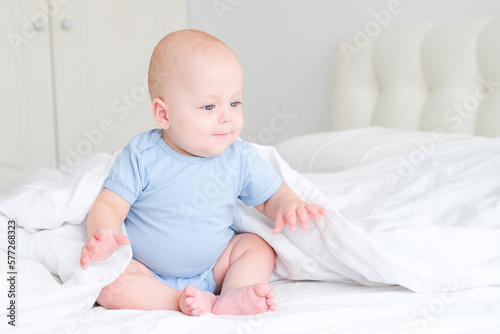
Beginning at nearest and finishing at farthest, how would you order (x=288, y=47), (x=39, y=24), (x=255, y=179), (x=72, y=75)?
(x=255, y=179)
(x=288, y=47)
(x=39, y=24)
(x=72, y=75)

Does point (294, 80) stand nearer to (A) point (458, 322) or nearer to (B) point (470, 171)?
(B) point (470, 171)

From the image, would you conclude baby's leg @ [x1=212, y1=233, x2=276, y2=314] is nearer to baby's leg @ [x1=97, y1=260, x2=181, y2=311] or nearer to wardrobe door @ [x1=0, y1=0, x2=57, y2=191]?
baby's leg @ [x1=97, y1=260, x2=181, y2=311]

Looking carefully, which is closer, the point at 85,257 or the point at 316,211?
the point at 85,257

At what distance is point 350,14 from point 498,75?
0.81 meters

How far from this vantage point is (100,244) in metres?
0.76

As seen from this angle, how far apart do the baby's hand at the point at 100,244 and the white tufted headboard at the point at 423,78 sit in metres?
1.30

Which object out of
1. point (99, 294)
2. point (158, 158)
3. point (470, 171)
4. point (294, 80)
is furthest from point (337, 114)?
point (99, 294)

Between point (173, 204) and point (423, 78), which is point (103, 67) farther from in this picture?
point (173, 204)

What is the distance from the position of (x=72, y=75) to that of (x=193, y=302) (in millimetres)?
2453

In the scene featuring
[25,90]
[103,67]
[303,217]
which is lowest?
[25,90]

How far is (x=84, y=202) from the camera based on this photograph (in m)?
0.92

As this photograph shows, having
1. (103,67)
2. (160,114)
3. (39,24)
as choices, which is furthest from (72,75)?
(160,114)

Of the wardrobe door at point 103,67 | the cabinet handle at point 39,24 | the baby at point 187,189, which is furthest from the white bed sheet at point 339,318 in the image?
the cabinet handle at point 39,24

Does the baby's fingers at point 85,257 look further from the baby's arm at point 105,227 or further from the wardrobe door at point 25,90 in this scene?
the wardrobe door at point 25,90
